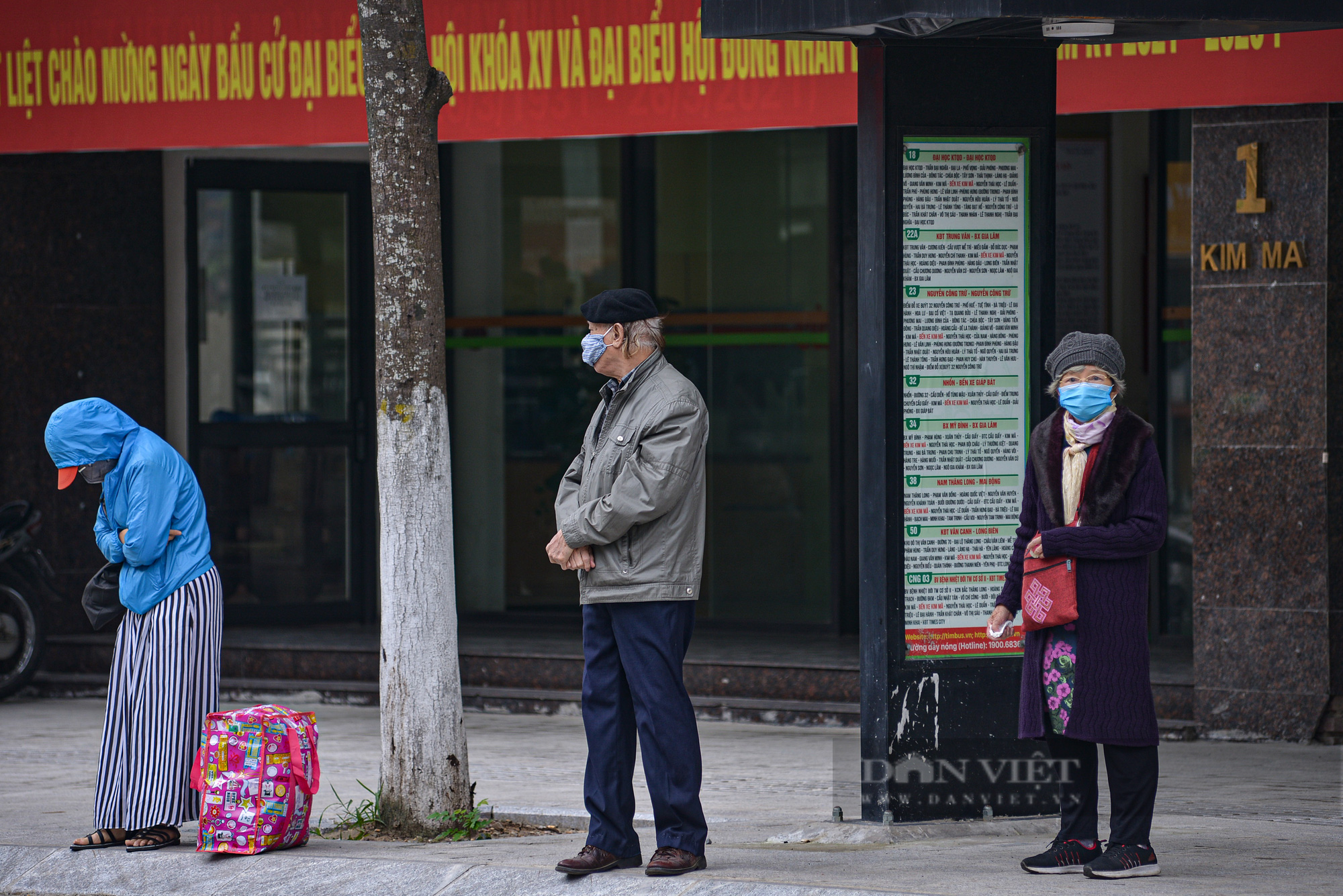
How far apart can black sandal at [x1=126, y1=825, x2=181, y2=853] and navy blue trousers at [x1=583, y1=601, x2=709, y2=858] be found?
5.73 feet

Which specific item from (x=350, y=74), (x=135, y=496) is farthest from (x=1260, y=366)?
(x=135, y=496)

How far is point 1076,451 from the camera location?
5410mm

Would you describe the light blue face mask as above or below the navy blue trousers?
above

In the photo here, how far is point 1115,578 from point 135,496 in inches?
136

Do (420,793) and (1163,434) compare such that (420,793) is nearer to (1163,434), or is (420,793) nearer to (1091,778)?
(1091,778)

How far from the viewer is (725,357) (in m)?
11.0

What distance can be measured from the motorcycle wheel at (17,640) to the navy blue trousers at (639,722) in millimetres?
5810

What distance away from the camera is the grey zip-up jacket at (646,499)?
17.5 feet

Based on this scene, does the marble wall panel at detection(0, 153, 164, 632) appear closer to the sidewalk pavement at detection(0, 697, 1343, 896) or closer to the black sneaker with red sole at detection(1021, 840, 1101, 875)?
the sidewalk pavement at detection(0, 697, 1343, 896)

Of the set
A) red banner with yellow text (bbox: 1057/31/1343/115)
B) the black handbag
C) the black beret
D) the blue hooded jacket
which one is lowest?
the black handbag

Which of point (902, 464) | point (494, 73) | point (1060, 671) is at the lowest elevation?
point (1060, 671)

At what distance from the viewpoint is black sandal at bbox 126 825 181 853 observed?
20.5 ft

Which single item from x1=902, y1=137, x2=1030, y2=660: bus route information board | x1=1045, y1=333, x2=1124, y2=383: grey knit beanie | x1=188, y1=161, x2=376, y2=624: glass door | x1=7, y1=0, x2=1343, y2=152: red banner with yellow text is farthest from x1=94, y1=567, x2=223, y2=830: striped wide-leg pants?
x1=188, y1=161, x2=376, y2=624: glass door

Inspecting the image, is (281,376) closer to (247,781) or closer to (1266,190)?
(247,781)
